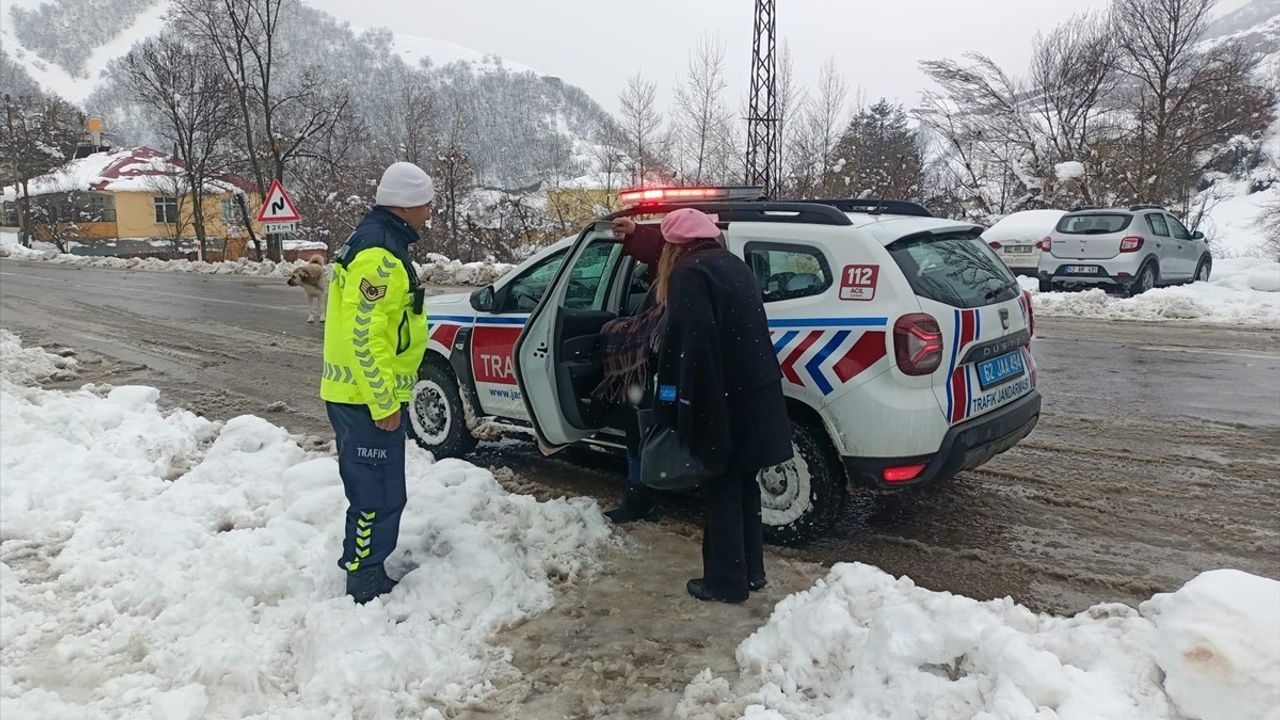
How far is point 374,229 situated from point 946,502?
3610 millimetres

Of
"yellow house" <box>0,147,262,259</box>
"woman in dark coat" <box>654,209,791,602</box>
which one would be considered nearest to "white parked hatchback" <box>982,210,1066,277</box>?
"woman in dark coat" <box>654,209,791,602</box>

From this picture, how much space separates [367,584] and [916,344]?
2.74 metres

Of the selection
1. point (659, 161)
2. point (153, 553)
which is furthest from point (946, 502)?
point (659, 161)

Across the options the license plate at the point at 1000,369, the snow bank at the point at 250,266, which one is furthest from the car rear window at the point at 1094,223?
the license plate at the point at 1000,369

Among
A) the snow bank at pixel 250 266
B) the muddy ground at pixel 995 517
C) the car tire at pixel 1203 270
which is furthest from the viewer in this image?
the snow bank at pixel 250 266

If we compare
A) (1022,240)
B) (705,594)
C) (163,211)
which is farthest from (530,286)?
(163,211)

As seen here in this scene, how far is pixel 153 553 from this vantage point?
4.02m

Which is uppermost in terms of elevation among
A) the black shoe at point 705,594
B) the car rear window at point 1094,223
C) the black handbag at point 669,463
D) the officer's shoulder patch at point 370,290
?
the car rear window at point 1094,223

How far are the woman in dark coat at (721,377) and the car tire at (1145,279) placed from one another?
1357 centimetres

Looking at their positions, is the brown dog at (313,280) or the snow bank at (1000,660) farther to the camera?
the brown dog at (313,280)

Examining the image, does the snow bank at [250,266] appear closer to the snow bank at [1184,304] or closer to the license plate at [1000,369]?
the license plate at [1000,369]

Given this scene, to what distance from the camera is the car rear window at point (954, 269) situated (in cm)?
409

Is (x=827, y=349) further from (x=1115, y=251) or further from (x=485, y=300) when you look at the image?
(x=1115, y=251)

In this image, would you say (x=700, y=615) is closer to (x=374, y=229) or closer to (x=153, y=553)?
(x=374, y=229)
